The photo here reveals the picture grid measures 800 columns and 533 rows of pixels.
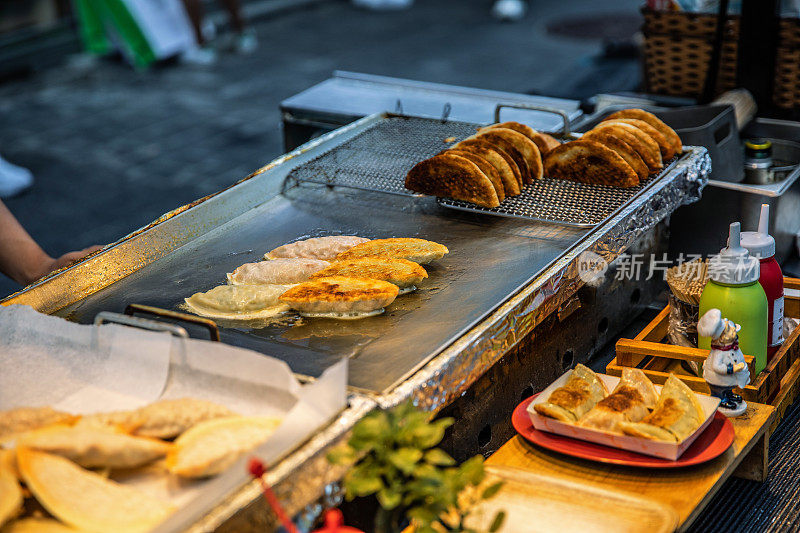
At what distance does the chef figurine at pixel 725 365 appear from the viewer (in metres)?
2.02

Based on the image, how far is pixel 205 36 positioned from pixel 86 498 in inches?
400

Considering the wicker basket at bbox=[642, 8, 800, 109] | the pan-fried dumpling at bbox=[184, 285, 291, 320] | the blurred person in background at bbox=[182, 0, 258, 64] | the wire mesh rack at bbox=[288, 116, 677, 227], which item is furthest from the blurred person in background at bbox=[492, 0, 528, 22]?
the pan-fried dumpling at bbox=[184, 285, 291, 320]

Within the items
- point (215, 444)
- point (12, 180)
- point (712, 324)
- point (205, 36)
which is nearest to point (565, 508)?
point (712, 324)

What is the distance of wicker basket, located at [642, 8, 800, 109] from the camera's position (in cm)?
377

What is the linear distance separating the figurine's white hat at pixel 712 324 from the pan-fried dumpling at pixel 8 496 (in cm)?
140

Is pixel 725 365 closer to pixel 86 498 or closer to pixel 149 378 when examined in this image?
pixel 149 378

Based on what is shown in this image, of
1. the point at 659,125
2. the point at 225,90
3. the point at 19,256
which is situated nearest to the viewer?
the point at 19,256

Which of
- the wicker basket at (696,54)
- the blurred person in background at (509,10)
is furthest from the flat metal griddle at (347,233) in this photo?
the blurred person in background at (509,10)

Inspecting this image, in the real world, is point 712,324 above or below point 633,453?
above

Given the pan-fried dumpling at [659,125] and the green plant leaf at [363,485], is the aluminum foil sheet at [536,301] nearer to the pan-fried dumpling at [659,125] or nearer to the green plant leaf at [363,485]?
the pan-fried dumpling at [659,125]

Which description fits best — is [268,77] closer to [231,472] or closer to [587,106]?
[587,106]

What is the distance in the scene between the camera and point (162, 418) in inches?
63.7

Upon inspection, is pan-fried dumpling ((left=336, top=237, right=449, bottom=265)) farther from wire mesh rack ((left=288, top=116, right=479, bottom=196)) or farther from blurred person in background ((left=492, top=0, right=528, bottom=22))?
blurred person in background ((left=492, top=0, right=528, bottom=22))

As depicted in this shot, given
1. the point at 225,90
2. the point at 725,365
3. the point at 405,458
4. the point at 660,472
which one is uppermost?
the point at 405,458
